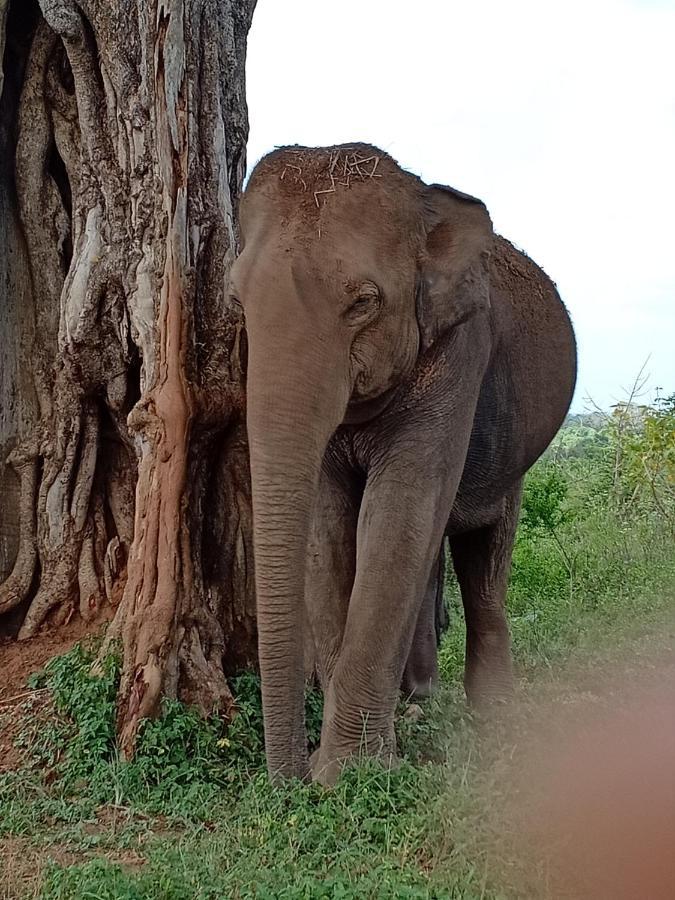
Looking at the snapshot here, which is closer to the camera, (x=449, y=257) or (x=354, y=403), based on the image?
(x=354, y=403)

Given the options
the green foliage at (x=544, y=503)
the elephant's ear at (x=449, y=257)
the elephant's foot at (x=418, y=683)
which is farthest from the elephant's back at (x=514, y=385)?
the green foliage at (x=544, y=503)

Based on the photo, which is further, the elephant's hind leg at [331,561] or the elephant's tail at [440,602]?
the elephant's tail at [440,602]

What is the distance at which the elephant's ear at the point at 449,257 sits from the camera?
4500 mm

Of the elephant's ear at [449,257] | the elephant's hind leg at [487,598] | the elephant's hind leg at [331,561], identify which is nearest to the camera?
the elephant's ear at [449,257]

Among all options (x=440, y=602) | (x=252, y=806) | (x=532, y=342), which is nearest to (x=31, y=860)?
(x=252, y=806)

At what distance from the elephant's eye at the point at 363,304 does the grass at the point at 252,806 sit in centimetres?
163

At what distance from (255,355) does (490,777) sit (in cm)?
169

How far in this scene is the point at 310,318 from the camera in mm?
4035

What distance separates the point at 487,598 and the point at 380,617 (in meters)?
1.89

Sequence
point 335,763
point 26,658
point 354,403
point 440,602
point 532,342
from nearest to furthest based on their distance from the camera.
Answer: point 335,763 < point 354,403 < point 26,658 < point 532,342 < point 440,602

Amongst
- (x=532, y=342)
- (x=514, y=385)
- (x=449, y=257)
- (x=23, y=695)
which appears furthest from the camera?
(x=532, y=342)

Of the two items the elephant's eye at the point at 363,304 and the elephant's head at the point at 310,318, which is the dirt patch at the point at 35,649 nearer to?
the elephant's head at the point at 310,318

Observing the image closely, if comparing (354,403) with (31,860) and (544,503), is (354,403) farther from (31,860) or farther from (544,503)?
(544,503)

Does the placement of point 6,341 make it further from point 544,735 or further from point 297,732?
point 544,735
